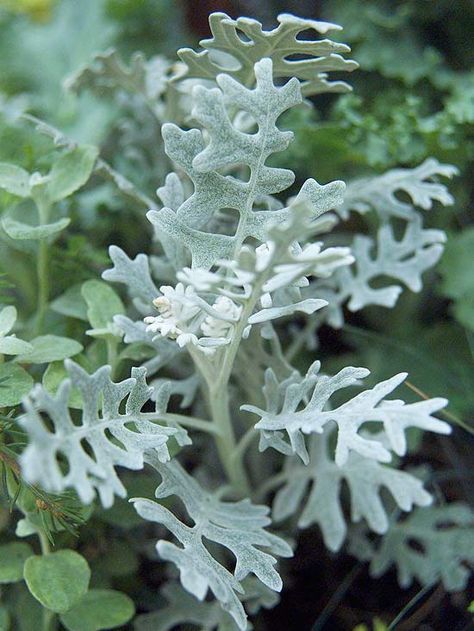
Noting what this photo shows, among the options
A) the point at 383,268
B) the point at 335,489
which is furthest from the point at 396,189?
the point at 335,489

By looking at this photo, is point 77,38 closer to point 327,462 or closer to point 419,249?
point 419,249

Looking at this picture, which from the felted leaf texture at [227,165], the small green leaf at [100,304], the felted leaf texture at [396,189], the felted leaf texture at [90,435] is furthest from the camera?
the felted leaf texture at [396,189]

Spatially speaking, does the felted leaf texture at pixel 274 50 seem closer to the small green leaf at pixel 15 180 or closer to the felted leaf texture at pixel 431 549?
the small green leaf at pixel 15 180

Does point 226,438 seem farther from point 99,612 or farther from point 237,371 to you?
point 99,612

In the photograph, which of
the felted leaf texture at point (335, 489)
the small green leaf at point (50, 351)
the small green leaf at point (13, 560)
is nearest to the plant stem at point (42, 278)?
the small green leaf at point (50, 351)

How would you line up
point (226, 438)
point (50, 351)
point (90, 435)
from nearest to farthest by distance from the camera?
point (90, 435), point (50, 351), point (226, 438)

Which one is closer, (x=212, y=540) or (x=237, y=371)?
(x=212, y=540)
